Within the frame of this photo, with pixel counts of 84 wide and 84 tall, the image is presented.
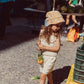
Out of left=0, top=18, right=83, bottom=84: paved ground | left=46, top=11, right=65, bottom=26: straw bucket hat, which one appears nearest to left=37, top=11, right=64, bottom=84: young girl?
→ left=46, top=11, right=65, bottom=26: straw bucket hat

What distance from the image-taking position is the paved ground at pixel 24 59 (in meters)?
5.04

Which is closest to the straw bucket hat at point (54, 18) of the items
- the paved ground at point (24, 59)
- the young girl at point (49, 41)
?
the young girl at point (49, 41)

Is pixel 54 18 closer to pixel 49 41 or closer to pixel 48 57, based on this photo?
pixel 49 41

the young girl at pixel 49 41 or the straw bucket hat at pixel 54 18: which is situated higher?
the straw bucket hat at pixel 54 18

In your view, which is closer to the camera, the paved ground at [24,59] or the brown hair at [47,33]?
the brown hair at [47,33]

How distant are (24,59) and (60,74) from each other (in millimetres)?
1266

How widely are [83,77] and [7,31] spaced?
20.1 ft

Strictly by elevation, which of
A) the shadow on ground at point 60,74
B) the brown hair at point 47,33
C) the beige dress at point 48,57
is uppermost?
the brown hair at point 47,33

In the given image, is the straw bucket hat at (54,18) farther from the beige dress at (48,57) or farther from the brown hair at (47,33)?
the beige dress at (48,57)

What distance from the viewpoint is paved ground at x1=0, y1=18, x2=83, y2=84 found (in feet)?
16.5

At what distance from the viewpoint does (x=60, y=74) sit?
528 cm

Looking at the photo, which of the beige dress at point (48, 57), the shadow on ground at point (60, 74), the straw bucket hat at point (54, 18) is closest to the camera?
the straw bucket hat at point (54, 18)

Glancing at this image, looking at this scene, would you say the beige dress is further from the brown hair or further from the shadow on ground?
the shadow on ground

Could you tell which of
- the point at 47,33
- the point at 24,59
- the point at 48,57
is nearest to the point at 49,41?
the point at 47,33
